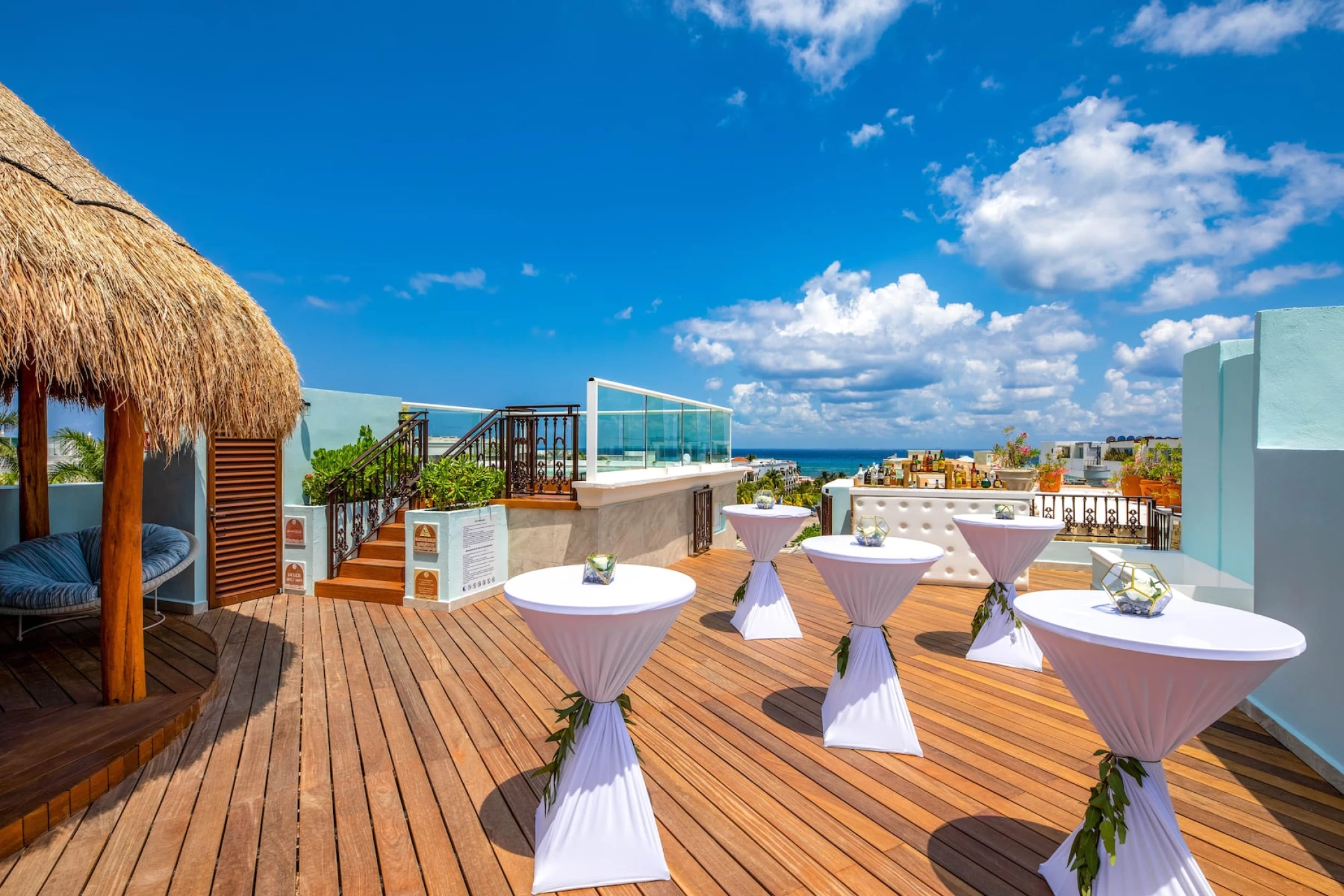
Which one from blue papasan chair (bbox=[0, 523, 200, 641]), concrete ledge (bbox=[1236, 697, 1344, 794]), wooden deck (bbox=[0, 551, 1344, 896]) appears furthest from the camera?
blue papasan chair (bbox=[0, 523, 200, 641])

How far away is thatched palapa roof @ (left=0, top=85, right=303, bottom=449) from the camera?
101 inches

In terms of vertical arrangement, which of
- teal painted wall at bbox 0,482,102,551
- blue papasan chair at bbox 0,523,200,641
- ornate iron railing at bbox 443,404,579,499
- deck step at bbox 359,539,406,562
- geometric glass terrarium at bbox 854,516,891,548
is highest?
ornate iron railing at bbox 443,404,579,499

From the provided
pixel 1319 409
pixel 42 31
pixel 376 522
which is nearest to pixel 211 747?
pixel 376 522

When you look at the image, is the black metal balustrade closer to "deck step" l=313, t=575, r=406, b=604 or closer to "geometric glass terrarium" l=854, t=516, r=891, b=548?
"geometric glass terrarium" l=854, t=516, r=891, b=548

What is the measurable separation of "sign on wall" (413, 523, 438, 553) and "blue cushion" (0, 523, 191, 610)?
6.35 ft

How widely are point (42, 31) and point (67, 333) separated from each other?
1281cm

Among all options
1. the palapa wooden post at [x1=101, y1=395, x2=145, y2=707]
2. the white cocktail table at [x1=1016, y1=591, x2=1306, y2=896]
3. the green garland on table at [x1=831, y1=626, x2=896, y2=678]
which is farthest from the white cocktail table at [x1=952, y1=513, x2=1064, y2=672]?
the palapa wooden post at [x1=101, y1=395, x2=145, y2=707]

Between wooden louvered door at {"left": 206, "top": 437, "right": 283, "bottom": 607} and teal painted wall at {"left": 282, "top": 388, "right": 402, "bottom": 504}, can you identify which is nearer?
wooden louvered door at {"left": 206, "top": 437, "right": 283, "bottom": 607}

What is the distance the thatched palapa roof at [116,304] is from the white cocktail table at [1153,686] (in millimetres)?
4294

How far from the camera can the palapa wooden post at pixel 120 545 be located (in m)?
3.37

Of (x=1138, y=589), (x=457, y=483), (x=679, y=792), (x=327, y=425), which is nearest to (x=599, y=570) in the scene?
(x=679, y=792)

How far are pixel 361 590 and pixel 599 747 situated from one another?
5.39m

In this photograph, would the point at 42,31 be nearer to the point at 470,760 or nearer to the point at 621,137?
the point at 621,137

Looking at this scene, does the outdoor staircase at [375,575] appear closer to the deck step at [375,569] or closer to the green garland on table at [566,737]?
the deck step at [375,569]
